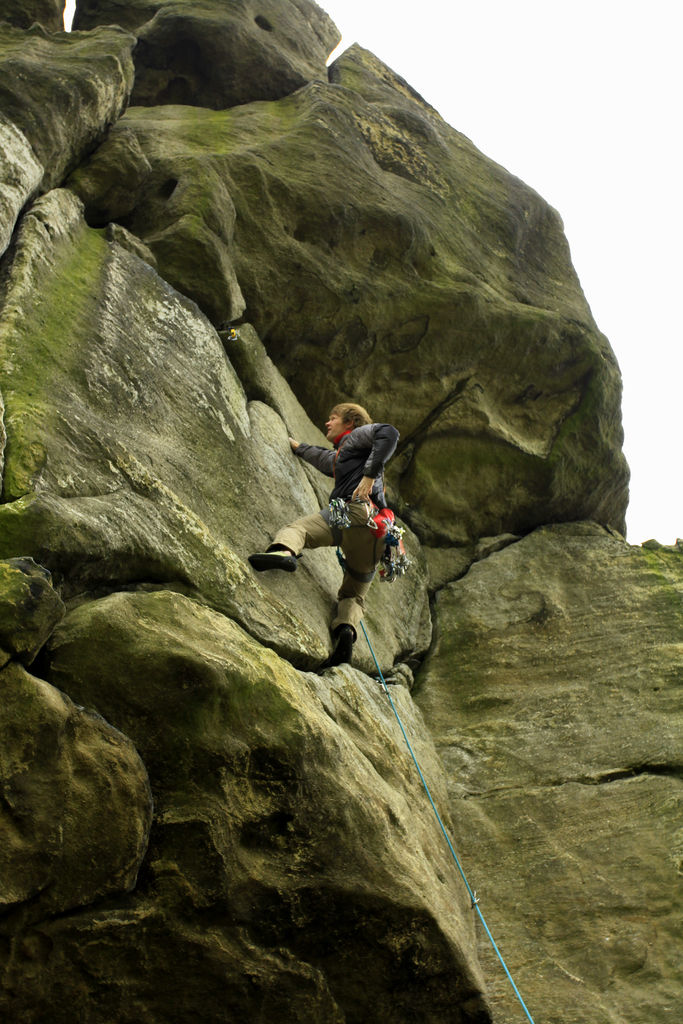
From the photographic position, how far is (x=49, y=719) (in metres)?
4.45

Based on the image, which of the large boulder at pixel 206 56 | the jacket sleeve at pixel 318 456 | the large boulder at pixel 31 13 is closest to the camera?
the jacket sleeve at pixel 318 456

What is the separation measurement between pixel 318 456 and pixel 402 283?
3504 millimetres

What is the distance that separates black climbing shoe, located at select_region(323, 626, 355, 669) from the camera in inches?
303

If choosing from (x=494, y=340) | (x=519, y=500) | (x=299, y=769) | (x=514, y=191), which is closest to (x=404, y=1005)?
(x=299, y=769)

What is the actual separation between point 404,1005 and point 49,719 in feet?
9.84

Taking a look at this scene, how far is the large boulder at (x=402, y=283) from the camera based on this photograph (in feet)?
34.0

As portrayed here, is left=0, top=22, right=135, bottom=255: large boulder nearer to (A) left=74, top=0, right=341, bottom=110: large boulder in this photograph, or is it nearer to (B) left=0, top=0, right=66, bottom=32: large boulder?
(A) left=74, top=0, right=341, bottom=110: large boulder

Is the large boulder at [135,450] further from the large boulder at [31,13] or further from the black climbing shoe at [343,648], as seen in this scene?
the large boulder at [31,13]

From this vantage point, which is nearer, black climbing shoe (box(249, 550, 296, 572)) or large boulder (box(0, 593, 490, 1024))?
large boulder (box(0, 593, 490, 1024))

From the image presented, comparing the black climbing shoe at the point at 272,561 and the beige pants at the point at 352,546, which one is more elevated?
the beige pants at the point at 352,546

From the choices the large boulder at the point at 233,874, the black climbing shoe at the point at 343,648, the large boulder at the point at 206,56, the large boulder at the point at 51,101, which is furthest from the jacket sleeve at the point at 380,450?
the large boulder at the point at 206,56

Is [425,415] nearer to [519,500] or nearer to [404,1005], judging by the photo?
[519,500]

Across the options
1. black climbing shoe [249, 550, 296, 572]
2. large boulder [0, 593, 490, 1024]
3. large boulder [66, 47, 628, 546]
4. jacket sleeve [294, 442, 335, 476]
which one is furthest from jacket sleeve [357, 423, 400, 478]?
large boulder [0, 593, 490, 1024]

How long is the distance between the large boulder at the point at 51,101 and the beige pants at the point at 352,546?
3524mm
